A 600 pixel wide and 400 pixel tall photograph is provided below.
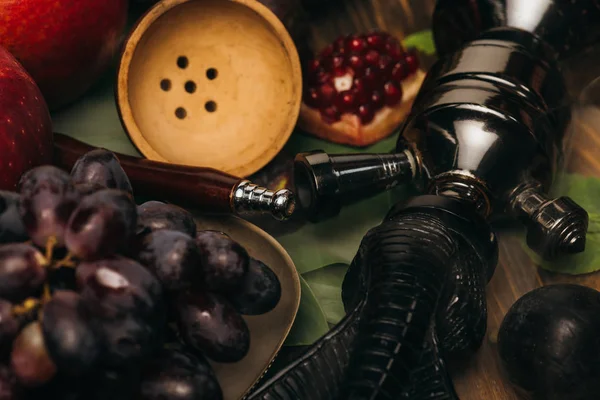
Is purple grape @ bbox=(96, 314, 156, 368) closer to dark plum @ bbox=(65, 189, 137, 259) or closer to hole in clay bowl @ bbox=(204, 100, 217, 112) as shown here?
dark plum @ bbox=(65, 189, 137, 259)

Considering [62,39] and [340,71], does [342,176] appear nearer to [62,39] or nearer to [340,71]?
[340,71]

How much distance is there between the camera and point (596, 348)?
0.57 meters

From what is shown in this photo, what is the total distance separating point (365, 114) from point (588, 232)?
286 mm

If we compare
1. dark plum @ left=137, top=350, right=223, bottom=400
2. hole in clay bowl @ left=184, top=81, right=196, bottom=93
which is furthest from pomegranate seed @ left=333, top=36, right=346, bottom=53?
dark plum @ left=137, top=350, right=223, bottom=400

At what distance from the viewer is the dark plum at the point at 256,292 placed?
1.78 ft

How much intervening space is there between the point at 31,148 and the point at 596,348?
526 millimetres

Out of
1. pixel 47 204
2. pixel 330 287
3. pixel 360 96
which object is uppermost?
pixel 47 204

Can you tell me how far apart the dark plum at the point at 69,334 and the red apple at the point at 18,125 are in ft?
0.77

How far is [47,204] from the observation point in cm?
45

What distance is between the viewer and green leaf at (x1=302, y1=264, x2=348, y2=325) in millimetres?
682

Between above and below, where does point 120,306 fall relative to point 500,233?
above

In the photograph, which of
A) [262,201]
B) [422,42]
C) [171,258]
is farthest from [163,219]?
[422,42]

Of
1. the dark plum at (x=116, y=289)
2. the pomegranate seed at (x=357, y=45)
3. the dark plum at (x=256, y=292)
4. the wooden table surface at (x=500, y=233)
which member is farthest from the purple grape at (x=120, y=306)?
the pomegranate seed at (x=357, y=45)

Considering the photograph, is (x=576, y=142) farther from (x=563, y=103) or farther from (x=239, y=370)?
(x=239, y=370)
